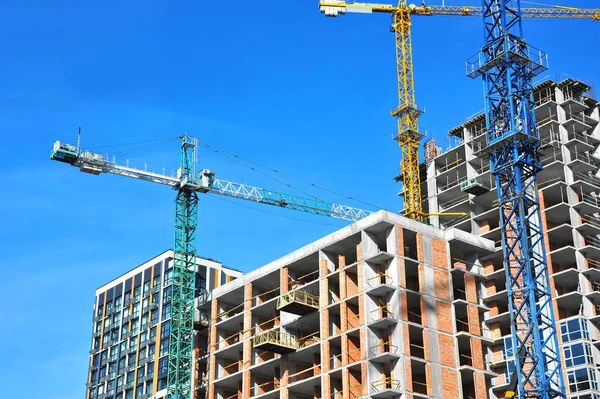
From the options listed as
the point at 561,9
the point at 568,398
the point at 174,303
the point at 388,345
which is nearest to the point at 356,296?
the point at 388,345

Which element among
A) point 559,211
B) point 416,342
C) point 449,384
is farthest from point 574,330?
point 449,384

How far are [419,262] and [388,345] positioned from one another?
28.9ft

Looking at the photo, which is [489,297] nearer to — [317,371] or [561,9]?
[317,371]

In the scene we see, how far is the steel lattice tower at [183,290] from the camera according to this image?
11662cm

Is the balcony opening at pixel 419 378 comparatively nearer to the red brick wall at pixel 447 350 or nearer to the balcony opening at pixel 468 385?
the red brick wall at pixel 447 350

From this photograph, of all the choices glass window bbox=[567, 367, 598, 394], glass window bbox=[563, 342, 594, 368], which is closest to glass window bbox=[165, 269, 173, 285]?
glass window bbox=[563, 342, 594, 368]

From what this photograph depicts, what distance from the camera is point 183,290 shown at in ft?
407

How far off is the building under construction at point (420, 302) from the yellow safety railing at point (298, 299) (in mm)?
181

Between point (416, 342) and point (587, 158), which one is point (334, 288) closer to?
point (416, 342)

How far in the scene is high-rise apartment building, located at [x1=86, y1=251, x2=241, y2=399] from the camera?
139500 mm

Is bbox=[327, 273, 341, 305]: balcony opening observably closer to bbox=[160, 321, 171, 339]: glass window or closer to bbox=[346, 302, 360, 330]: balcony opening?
bbox=[346, 302, 360, 330]: balcony opening

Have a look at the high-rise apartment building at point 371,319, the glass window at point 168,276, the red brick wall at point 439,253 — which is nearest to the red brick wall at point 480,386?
the high-rise apartment building at point 371,319

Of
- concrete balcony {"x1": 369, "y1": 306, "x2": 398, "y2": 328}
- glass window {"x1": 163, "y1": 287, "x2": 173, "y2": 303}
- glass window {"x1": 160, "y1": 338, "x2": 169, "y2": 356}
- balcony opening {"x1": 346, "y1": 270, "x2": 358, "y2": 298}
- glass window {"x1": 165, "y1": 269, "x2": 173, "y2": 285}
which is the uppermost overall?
glass window {"x1": 165, "y1": 269, "x2": 173, "y2": 285}

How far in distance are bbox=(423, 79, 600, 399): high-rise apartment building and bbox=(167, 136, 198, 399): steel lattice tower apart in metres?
31.0
